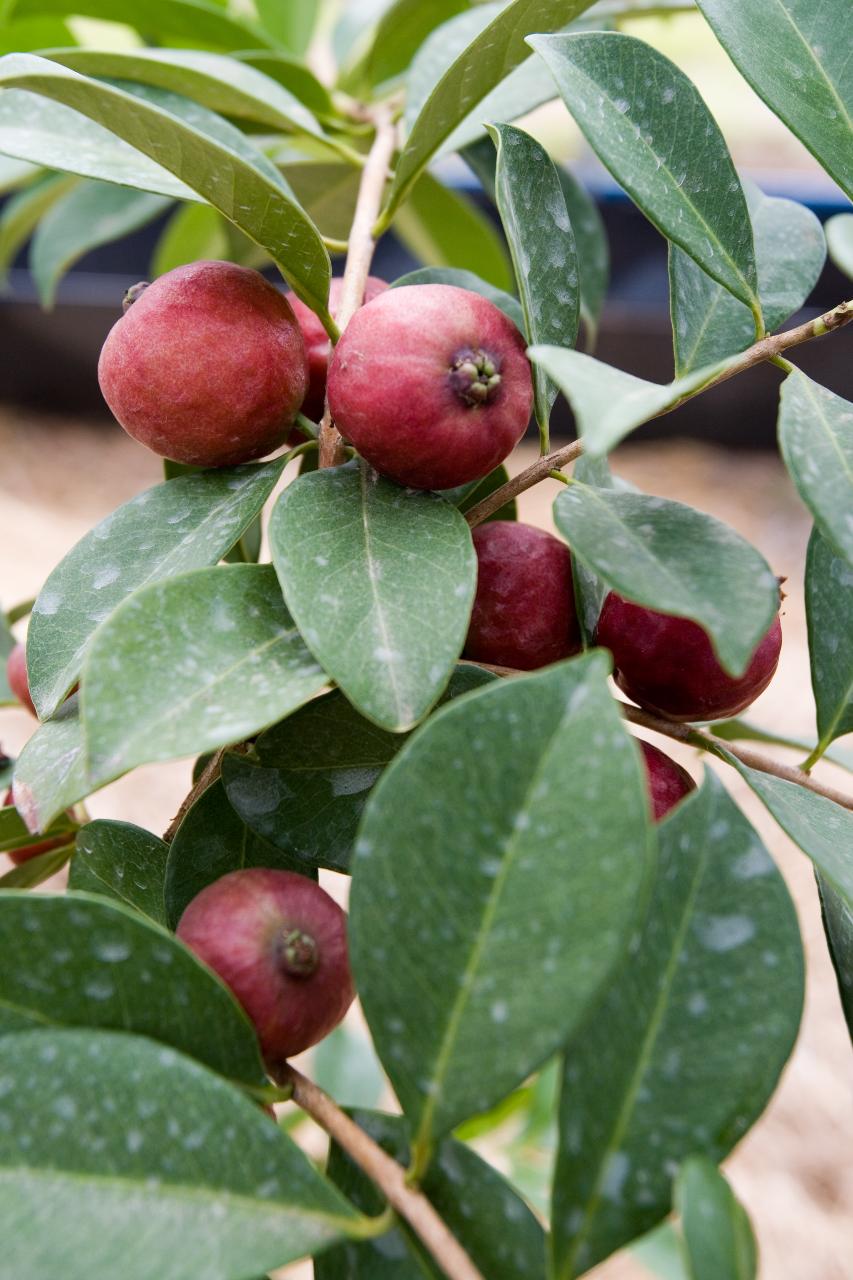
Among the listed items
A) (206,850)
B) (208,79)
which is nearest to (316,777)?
(206,850)

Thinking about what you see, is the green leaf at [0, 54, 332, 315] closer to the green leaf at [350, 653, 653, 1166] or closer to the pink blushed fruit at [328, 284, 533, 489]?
the pink blushed fruit at [328, 284, 533, 489]

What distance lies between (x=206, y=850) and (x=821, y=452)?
0.81 ft

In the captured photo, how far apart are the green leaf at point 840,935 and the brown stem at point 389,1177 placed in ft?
0.57

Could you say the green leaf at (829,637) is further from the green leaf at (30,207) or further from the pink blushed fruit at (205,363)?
the green leaf at (30,207)

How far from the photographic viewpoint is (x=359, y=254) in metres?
0.51

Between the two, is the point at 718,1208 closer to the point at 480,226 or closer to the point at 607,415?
the point at 607,415

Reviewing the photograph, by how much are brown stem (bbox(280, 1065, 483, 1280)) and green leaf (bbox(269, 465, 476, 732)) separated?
111 mm

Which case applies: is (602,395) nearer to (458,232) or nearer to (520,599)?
(520,599)

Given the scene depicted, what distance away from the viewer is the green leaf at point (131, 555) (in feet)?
1.32

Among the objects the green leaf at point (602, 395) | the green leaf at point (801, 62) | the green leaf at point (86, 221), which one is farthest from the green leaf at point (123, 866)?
the green leaf at point (86, 221)

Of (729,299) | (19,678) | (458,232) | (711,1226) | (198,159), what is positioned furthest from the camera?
(458,232)

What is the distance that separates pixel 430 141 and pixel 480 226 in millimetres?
498

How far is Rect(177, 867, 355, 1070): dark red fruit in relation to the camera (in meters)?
0.35

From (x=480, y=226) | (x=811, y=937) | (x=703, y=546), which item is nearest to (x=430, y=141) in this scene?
(x=703, y=546)
